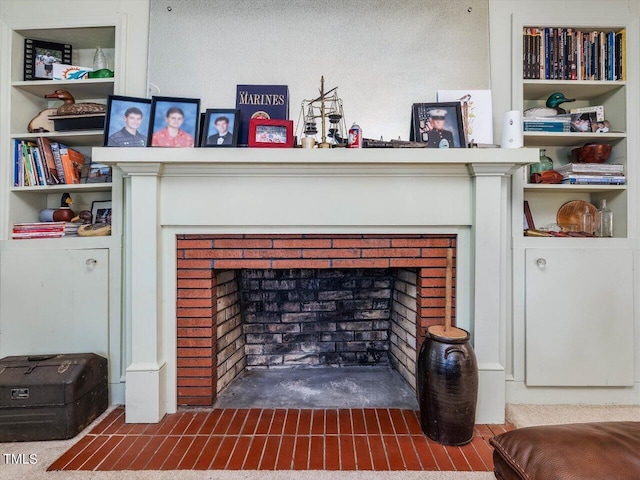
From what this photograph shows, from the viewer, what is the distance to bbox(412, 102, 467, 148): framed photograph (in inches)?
77.0

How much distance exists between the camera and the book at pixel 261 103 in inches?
78.7

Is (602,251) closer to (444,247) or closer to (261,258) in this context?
(444,247)

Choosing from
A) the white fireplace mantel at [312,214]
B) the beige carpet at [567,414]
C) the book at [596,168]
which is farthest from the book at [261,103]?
the beige carpet at [567,414]

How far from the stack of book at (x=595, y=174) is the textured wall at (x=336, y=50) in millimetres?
751

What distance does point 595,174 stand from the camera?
2076 millimetres

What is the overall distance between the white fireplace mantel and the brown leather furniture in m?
0.91

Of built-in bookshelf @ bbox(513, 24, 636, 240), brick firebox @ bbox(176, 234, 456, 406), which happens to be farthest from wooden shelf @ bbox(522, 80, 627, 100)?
brick firebox @ bbox(176, 234, 456, 406)

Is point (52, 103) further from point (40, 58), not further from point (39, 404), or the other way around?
point (39, 404)

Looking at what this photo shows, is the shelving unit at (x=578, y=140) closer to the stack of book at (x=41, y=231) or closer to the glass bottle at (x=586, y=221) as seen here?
the glass bottle at (x=586, y=221)

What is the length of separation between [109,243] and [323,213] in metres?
1.26

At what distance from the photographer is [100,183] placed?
2.06 metres

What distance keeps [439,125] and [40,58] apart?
2455 mm

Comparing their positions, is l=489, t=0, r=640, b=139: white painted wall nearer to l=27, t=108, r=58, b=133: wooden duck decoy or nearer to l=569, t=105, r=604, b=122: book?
l=569, t=105, r=604, b=122: book

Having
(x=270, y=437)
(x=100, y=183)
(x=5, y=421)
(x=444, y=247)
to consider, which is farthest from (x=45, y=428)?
(x=444, y=247)
